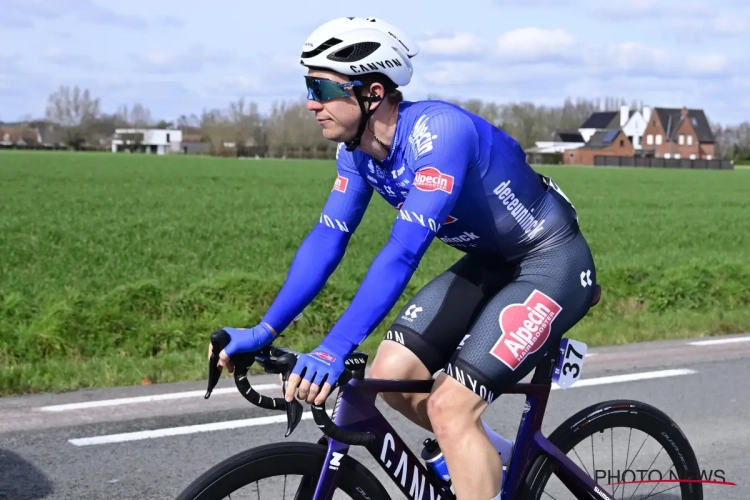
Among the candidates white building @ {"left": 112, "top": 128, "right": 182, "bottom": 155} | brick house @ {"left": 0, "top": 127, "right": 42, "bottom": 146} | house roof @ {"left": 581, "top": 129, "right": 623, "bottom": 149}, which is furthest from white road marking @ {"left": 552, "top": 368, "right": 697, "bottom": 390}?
brick house @ {"left": 0, "top": 127, "right": 42, "bottom": 146}

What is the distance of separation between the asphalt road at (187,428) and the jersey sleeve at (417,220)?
7.29 ft

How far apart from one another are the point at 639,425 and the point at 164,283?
7144 millimetres

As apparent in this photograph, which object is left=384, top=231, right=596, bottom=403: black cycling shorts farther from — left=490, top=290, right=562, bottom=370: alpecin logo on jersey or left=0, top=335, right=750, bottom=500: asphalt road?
left=0, top=335, right=750, bottom=500: asphalt road

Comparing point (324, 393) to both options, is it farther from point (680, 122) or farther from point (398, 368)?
point (680, 122)

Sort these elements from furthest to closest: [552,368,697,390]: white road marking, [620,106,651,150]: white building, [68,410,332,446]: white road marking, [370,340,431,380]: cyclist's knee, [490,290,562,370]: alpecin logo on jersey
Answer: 1. [620,106,651,150]: white building
2. [552,368,697,390]: white road marking
3. [68,410,332,446]: white road marking
4. [370,340,431,380]: cyclist's knee
5. [490,290,562,370]: alpecin logo on jersey

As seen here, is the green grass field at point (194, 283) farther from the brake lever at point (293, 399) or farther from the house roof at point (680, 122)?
the house roof at point (680, 122)

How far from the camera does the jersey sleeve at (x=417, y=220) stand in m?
2.85

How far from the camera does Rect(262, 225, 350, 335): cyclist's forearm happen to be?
10.6ft

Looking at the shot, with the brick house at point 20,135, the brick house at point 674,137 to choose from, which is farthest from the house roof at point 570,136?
the brick house at point 20,135

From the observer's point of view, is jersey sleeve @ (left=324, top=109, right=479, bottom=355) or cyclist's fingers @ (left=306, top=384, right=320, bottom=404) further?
jersey sleeve @ (left=324, top=109, right=479, bottom=355)

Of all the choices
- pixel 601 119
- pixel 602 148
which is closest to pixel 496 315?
pixel 602 148

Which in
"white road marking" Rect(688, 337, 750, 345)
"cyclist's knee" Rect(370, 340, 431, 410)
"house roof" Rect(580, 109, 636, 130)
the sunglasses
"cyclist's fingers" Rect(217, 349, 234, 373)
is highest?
"house roof" Rect(580, 109, 636, 130)

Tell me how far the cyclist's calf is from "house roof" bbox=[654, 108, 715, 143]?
156549 millimetres

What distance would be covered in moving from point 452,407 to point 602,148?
14652 centimetres
